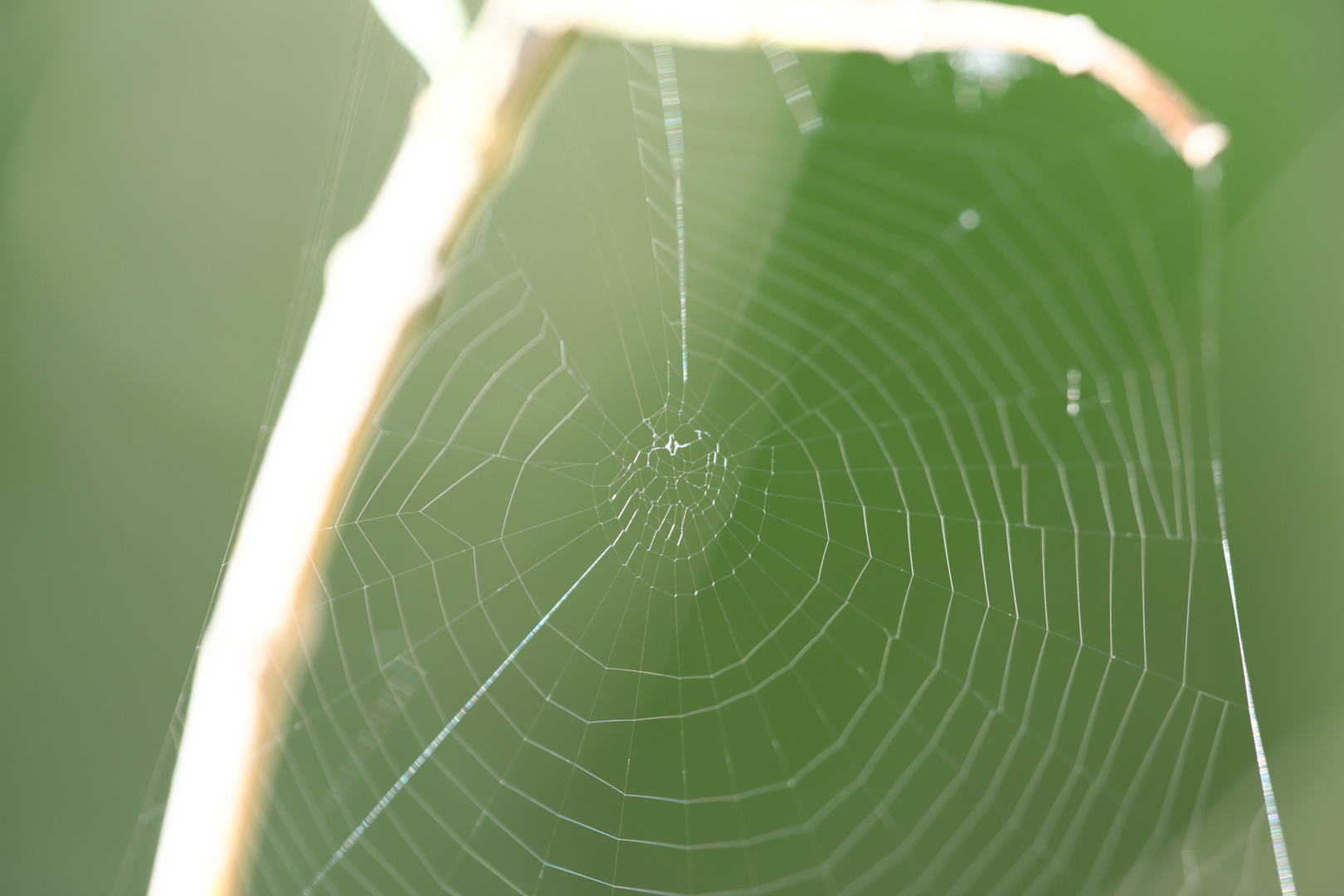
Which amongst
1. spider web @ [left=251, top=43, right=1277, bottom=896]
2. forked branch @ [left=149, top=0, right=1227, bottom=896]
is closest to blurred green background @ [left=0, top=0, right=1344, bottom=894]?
spider web @ [left=251, top=43, right=1277, bottom=896]

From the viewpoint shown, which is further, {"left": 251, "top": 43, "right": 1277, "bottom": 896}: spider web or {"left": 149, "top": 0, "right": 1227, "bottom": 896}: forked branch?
{"left": 251, "top": 43, "right": 1277, "bottom": 896}: spider web

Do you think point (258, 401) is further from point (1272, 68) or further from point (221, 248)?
point (1272, 68)

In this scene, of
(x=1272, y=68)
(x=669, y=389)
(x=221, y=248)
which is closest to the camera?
(x=1272, y=68)

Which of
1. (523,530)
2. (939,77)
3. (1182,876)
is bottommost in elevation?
(1182,876)

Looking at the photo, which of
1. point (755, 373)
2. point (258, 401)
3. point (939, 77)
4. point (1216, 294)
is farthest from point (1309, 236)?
point (258, 401)

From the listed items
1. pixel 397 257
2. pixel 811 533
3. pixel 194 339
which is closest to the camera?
pixel 397 257

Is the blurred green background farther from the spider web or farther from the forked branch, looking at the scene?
the forked branch
